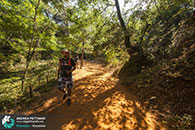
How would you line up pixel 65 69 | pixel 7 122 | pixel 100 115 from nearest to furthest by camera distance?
pixel 7 122
pixel 100 115
pixel 65 69

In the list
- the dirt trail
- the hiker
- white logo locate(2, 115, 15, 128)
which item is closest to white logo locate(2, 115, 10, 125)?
white logo locate(2, 115, 15, 128)

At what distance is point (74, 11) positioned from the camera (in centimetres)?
589

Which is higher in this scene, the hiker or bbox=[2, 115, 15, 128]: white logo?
the hiker

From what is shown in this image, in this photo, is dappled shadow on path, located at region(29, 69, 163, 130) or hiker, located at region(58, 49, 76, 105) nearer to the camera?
dappled shadow on path, located at region(29, 69, 163, 130)

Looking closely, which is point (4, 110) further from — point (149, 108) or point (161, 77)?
point (161, 77)

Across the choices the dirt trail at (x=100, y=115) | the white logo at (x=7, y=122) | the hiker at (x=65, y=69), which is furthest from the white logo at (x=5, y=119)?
the hiker at (x=65, y=69)

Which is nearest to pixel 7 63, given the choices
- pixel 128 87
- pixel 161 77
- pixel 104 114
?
pixel 104 114

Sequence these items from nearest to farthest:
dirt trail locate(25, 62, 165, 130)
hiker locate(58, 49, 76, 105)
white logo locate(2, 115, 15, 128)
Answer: white logo locate(2, 115, 15, 128), dirt trail locate(25, 62, 165, 130), hiker locate(58, 49, 76, 105)

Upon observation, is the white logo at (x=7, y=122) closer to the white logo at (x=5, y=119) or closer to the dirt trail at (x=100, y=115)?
the white logo at (x=5, y=119)

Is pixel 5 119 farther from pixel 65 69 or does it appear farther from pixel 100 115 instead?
pixel 100 115

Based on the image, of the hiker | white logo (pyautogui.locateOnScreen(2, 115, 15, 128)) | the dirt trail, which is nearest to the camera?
white logo (pyautogui.locateOnScreen(2, 115, 15, 128))

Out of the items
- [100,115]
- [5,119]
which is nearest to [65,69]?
[5,119]

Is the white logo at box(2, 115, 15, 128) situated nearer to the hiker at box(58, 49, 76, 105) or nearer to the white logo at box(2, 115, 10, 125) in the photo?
the white logo at box(2, 115, 10, 125)

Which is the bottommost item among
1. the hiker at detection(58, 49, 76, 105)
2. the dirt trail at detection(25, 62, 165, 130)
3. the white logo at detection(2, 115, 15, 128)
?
the dirt trail at detection(25, 62, 165, 130)
